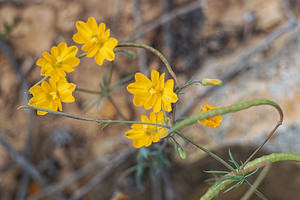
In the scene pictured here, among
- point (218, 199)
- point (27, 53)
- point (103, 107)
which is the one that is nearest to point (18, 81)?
point (27, 53)

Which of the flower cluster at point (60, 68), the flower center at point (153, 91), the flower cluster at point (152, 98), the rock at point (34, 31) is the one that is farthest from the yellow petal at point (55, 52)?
the rock at point (34, 31)

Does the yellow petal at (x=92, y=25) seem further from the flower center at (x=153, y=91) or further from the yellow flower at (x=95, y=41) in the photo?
the flower center at (x=153, y=91)

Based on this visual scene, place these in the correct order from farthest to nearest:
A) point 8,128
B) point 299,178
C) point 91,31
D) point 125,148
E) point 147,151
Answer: point 8,128
point 125,148
point 299,178
point 147,151
point 91,31

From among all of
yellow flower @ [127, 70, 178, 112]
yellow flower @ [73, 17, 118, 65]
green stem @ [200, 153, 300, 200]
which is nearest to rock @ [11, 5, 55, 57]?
yellow flower @ [73, 17, 118, 65]

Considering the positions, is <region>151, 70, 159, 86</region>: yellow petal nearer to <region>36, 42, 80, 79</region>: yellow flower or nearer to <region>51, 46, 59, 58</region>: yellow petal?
<region>36, 42, 80, 79</region>: yellow flower

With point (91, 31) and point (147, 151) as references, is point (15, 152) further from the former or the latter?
point (91, 31)

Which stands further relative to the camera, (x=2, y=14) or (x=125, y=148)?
(x=2, y=14)

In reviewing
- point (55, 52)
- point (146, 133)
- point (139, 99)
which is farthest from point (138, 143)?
point (55, 52)

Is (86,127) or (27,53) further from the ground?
→ (27,53)
